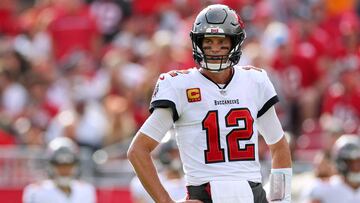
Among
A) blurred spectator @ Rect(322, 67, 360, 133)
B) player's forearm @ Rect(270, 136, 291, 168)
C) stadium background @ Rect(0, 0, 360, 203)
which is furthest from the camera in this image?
blurred spectator @ Rect(322, 67, 360, 133)

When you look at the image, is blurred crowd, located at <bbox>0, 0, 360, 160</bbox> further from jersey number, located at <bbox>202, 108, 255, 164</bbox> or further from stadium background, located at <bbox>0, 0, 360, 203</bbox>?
jersey number, located at <bbox>202, 108, 255, 164</bbox>

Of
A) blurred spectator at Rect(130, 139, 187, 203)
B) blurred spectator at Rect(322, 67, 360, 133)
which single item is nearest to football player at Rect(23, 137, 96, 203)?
blurred spectator at Rect(130, 139, 187, 203)

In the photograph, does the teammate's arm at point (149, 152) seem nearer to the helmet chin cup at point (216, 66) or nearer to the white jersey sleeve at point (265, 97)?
the helmet chin cup at point (216, 66)

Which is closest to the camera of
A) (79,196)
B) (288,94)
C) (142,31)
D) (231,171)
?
(231,171)

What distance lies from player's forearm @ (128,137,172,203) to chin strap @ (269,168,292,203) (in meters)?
0.71

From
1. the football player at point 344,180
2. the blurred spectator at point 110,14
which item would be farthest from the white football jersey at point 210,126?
the blurred spectator at point 110,14

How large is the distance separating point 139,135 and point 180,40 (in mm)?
8039

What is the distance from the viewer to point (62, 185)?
34.8 feet

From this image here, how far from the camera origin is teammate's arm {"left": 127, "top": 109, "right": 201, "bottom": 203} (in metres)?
6.60

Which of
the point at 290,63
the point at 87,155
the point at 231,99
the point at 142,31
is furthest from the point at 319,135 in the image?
the point at 231,99

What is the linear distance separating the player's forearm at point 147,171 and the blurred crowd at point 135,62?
17.4 feet

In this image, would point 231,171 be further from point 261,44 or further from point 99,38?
point 99,38

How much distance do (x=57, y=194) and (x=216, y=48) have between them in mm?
4254

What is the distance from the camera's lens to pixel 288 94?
44.5 feet
